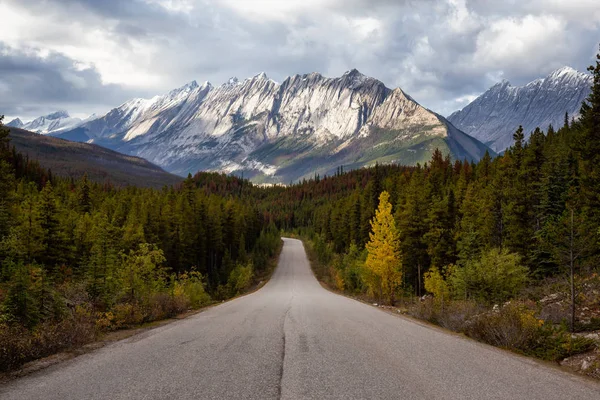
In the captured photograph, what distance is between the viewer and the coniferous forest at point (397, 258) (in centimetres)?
1110

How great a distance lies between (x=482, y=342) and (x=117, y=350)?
1055 cm

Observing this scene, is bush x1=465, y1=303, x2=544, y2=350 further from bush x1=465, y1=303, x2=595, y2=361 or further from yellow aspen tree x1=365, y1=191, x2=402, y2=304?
yellow aspen tree x1=365, y1=191, x2=402, y2=304

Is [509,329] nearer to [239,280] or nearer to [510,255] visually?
[510,255]

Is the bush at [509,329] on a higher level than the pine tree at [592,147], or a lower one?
lower

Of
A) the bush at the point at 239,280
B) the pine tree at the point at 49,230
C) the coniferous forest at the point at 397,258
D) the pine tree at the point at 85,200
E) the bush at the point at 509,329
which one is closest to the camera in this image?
the bush at the point at 509,329

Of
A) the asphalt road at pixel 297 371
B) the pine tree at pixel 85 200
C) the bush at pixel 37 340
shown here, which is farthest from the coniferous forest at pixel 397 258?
the asphalt road at pixel 297 371

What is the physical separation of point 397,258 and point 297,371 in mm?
30237

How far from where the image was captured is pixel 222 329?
1206 cm

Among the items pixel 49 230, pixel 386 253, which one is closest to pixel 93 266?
pixel 49 230

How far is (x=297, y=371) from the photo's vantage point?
287 inches

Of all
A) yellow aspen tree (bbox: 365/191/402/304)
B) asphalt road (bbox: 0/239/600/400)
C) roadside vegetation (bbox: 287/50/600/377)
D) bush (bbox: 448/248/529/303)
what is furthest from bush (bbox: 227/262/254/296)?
asphalt road (bbox: 0/239/600/400)

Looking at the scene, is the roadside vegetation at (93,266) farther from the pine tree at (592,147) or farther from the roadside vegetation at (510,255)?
the pine tree at (592,147)

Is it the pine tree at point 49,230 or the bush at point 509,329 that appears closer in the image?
the bush at point 509,329

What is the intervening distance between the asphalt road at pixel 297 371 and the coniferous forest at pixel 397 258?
1.82 metres
